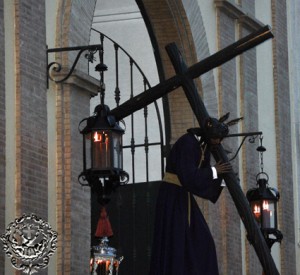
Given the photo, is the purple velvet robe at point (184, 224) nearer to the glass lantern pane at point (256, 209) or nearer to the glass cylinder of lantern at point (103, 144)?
the glass cylinder of lantern at point (103, 144)

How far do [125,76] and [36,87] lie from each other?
9.21 metres

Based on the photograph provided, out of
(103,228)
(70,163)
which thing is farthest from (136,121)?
(103,228)

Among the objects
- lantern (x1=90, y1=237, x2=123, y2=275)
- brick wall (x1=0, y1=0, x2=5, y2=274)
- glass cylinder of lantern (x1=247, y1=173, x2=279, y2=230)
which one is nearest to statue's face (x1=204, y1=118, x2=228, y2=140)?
lantern (x1=90, y1=237, x2=123, y2=275)

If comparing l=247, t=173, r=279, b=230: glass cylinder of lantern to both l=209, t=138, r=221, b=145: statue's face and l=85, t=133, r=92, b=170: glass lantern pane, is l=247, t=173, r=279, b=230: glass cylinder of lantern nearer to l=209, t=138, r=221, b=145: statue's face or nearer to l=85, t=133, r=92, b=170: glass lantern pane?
l=85, t=133, r=92, b=170: glass lantern pane

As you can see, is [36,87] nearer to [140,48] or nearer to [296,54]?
[140,48]

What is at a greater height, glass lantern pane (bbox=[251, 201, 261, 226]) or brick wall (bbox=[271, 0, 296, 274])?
brick wall (bbox=[271, 0, 296, 274])

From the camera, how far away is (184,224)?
10602 mm

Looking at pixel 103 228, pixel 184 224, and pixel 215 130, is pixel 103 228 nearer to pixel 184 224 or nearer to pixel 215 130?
pixel 184 224

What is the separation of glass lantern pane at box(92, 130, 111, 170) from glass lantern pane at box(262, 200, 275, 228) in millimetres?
5792

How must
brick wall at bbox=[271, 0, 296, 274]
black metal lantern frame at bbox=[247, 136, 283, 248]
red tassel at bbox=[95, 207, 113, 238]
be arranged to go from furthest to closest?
brick wall at bbox=[271, 0, 296, 274] < black metal lantern frame at bbox=[247, 136, 283, 248] < red tassel at bbox=[95, 207, 113, 238]

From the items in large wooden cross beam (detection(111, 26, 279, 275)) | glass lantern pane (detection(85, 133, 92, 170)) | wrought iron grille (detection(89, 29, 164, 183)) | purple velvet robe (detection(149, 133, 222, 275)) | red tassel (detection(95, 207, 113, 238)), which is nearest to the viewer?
purple velvet robe (detection(149, 133, 222, 275))

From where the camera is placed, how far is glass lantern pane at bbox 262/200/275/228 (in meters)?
17.1

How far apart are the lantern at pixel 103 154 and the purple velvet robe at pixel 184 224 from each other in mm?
782

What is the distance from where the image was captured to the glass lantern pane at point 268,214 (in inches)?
672
